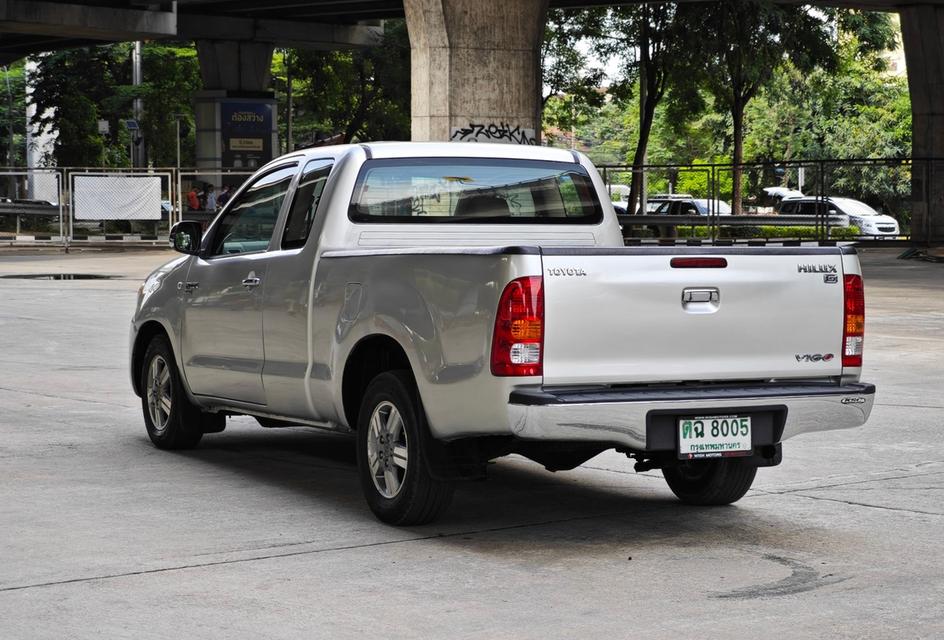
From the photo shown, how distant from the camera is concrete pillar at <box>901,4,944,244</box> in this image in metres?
37.6

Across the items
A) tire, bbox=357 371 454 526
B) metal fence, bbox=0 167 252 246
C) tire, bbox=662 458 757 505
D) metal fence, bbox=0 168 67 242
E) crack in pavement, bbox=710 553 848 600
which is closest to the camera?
crack in pavement, bbox=710 553 848 600

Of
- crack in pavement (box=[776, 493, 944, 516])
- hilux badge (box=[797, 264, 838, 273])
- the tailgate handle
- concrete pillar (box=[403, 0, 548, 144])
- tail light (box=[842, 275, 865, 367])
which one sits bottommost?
crack in pavement (box=[776, 493, 944, 516])

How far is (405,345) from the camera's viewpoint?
711 cm

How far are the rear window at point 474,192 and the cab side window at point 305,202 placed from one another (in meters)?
0.28

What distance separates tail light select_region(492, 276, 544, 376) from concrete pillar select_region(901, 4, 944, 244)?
32.4 meters

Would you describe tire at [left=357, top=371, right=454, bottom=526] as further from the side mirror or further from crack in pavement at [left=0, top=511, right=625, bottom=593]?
the side mirror

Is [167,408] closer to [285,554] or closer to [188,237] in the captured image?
[188,237]

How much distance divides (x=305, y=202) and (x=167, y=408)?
203 centimetres

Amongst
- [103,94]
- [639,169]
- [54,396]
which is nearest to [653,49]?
[639,169]

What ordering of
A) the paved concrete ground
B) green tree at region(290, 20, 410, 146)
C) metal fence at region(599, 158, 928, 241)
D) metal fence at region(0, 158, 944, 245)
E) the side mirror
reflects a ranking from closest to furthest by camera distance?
the paved concrete ground < the side mirror < metal fence at region(599, 158, 928, 241) < metal fence at region(0, 158, 944, 245) < green tree at region(290, 20, 410, 146)

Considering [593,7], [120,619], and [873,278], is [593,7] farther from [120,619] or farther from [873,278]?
[120,619]

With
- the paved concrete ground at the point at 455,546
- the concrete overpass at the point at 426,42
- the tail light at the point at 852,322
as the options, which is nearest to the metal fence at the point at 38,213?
the concrete overpass at the point at 426,42

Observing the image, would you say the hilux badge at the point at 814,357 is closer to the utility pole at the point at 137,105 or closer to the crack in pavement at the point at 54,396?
the crack in pavement at the point at 54,396

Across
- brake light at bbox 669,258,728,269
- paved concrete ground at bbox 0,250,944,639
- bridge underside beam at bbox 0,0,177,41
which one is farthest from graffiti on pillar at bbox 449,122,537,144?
bridge underside beam at bbox 0,0,177,41
